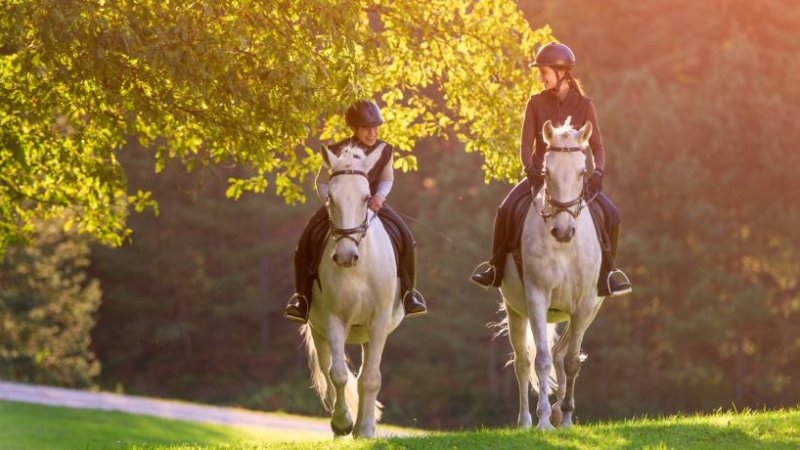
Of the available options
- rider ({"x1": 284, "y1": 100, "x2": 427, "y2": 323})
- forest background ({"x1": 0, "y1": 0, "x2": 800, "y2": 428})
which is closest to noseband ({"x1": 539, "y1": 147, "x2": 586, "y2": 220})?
rider ({"x1": 284, "y1": 100, "x2": 427, "y2": 323})

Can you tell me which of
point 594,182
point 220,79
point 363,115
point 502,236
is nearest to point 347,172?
point 363,115

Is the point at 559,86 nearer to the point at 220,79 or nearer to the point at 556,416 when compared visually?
the point at 556,416

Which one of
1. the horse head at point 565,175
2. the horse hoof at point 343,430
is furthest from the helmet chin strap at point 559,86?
the horse hoof at point 343,430

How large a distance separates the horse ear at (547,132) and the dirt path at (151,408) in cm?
1694

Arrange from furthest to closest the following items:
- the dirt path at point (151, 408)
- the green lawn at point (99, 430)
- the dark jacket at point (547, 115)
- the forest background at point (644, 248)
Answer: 1. the forest background at point (644, 248)
2. the dirt path at point (151, 408)
3. the green lawn at point (99, 430)
4. the dark jacket at point (547, 115)

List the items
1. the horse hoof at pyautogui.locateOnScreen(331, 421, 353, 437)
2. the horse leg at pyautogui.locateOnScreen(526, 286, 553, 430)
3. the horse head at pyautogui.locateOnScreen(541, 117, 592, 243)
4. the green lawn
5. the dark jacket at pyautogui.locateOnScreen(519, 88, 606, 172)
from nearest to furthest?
the horse head at pyautogui.locateOnScreen(541, 117, 592, 243), the horse leg at pyautogui.locateOnScreen(526, 286, 553, 430), the horse hoof at pyautogui.locateOnScreen(331, 421, 353, 437), the dark jacket at pyautogui.locateOnScreen(519, 88, 606, 172), the green lawn

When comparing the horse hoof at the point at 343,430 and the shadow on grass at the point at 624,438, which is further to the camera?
the horse hoof at the point at 343,430

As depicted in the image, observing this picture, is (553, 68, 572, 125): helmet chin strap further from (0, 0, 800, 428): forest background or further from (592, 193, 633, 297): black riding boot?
(0, 0, 800, 428): forest background

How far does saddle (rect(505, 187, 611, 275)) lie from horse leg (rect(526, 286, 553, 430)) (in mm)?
544

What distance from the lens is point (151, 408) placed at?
3475cm

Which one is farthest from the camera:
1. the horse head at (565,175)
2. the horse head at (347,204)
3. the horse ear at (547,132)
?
the horse ear at (547,132)

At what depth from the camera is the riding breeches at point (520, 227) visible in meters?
13.6

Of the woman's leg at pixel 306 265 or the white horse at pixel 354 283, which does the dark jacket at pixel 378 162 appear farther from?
the woman's leg at pixel 306 265

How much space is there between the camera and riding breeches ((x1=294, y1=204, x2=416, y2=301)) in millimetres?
13188
